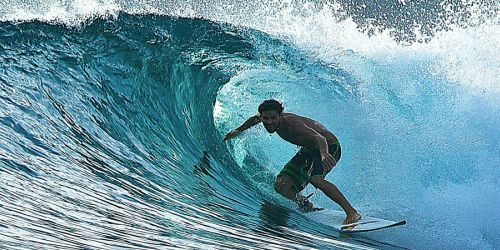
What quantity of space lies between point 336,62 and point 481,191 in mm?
3195

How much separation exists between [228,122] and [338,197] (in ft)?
7.95

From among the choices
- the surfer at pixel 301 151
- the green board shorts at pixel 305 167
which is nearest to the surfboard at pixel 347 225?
A: the surfer at pixel 301 151

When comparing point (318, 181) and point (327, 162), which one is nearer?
point (327, 162)

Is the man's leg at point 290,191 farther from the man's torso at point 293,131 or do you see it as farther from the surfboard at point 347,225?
the man's torso at point 293,131

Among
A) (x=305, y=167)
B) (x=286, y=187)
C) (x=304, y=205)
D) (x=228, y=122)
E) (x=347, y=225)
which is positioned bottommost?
(x=347, y=225)

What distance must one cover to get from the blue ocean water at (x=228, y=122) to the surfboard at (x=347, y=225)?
0.08m

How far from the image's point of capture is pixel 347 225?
5.57 metres

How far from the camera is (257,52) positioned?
9.32 metres

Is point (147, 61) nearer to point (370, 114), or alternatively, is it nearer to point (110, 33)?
point (110, 33)

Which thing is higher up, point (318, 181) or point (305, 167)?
point (305, 167)

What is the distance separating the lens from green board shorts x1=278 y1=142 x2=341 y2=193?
6.02 m

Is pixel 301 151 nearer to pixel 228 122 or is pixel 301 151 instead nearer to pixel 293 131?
pixel 293 131

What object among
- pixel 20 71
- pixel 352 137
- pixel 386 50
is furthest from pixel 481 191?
pixel 20 71

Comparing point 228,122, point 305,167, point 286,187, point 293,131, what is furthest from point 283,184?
point 228,122
